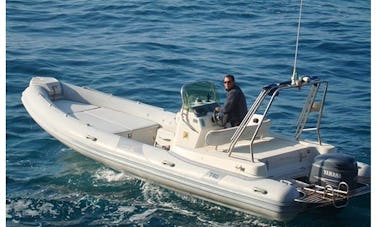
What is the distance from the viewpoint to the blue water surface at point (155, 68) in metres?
10.1

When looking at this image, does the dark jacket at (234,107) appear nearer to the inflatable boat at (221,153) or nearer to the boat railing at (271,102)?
the inflatable boat at (221,153)

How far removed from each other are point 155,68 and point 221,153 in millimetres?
7507

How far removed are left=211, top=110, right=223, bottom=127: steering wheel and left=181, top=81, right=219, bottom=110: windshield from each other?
318 mm

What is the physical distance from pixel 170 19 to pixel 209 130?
1153 centimetres

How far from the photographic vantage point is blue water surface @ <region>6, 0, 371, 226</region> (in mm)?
10133

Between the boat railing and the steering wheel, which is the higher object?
the boat railing

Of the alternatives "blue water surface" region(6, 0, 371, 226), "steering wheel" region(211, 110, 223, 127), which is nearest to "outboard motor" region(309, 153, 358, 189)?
"blue water surface" region(6, 0, 371, 226)

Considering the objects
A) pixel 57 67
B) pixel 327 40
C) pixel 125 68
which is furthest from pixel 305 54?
pixel 57 67

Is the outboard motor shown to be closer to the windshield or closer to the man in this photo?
the man

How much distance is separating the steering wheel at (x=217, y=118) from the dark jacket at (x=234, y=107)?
0.22 feet

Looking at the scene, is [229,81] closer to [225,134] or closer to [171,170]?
[225,134]

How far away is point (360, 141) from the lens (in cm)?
1286

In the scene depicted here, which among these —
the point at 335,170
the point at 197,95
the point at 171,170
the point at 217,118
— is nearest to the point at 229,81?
the point at 217,118

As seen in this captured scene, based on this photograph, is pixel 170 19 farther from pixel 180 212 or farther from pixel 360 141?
pixel 180 212
